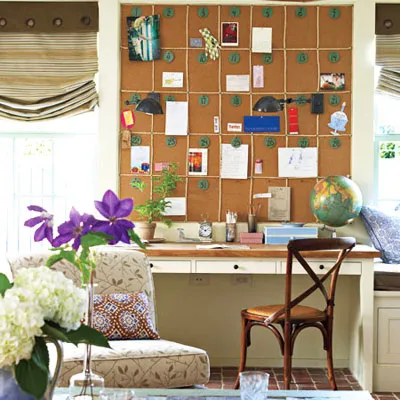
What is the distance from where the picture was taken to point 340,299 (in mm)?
5266

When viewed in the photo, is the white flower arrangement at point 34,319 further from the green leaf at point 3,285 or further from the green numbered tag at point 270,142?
the green numbered tag at point 270,142

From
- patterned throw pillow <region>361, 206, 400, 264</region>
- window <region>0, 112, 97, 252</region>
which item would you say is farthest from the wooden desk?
window <region>0, 112, 97, 252</region>

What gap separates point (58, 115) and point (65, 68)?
0.32 m

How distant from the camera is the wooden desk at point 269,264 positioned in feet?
15.3

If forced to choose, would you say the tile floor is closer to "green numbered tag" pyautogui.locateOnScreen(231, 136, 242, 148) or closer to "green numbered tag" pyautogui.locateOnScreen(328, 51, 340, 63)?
"green numbered tag" pyautogui.locateOnScreen(231, 136, 242, 148)

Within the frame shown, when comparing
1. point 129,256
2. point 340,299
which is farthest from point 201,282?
point 129,256

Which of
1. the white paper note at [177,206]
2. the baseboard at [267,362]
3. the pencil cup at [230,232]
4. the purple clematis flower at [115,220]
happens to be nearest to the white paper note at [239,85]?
the white paper note at [177,206]

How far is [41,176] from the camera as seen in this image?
5.68 meters

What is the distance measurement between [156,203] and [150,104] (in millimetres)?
642

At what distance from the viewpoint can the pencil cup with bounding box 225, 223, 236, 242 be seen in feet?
17.1

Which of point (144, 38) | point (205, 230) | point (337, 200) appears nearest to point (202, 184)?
point (205, 230)

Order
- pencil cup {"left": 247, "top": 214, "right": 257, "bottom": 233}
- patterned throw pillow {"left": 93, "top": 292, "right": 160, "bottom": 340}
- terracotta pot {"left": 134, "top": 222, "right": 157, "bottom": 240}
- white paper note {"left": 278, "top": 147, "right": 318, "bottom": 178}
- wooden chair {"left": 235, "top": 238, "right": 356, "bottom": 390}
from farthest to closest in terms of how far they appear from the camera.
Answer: white paper note {"left": 278, "top": 147, "right": 318, "bottom": 178} < pencil cup {"left": 247, "top": 214, "right": 257, "bottom": 233} < terracotta pot {"left": 134, "top": 222, "right": 157, "bottom": 240} < wooden chair {"left": 235, "top": 238, "right": 356, "bottom": 390} < patterned throw pillow {"left": 93, "top": 292, "right": 160, "bottom": 340}

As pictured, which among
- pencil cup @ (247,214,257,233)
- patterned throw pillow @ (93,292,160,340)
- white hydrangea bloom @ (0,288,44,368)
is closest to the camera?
white hydrangea bloom @ (0,288,44,368)

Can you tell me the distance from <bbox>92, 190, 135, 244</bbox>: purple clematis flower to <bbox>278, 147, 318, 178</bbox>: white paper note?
3.01m
